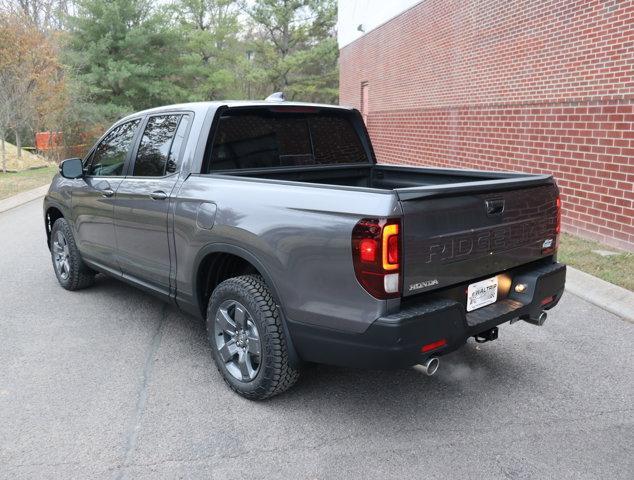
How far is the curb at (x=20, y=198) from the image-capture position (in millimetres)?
12297

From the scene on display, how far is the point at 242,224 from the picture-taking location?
10.8ft


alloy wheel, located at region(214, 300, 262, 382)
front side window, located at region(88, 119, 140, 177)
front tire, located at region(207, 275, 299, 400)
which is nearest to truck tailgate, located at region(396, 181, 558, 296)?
front tire, located at region(207, 275, 299, 400)

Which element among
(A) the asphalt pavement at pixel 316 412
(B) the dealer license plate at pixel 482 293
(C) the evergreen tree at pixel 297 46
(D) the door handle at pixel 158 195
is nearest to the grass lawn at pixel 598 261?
(A) the asphalt pavement at pixel 316 412

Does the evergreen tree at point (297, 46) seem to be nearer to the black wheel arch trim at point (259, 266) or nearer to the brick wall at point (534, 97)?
the brick wall at point (534, 97)

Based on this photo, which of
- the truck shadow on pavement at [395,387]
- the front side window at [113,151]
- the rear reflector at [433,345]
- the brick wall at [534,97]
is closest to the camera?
the rear reflector at [433,345]

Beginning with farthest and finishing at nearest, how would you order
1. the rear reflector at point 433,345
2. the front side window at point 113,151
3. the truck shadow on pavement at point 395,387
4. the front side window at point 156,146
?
the front side window at point 113,151 → the front side window at point 156,146 → the truck shadow on pavement at point 395,387 → the rear reflector at point 433,345

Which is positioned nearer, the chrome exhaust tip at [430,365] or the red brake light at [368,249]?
the red brake light at [368,249]

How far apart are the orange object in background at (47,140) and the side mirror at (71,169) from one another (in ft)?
65.1

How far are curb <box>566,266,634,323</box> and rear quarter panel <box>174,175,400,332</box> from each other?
3203 mm

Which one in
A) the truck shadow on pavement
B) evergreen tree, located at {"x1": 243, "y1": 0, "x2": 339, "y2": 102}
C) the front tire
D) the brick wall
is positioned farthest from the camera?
evergreen tree, located at {"x1": 243, "y1": 0, "x2": 339, "y2": 102}

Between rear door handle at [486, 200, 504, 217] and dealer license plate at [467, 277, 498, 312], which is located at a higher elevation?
rear door handle at [486, 200, 504, 217]

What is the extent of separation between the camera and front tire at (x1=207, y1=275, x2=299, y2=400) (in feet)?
10.5

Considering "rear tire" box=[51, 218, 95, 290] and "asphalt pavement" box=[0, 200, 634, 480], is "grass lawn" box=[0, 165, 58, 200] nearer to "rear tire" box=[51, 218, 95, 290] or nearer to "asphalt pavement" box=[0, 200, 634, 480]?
"rear tire" box=[51, 218, 95, 290]

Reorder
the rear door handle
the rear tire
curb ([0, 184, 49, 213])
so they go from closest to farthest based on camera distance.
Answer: the rear door handle → the rear tire → curb ([0, 184, 49, 213])
